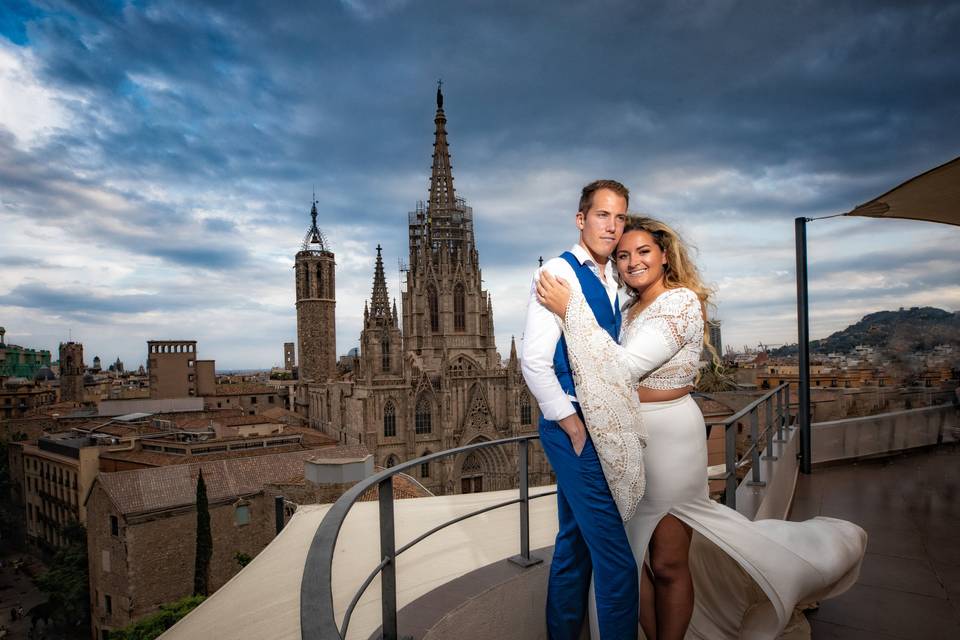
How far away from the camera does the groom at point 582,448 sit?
1803 millimetres

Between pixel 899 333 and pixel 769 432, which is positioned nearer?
pixel 769 432

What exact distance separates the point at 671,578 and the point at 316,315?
4865 centimetres

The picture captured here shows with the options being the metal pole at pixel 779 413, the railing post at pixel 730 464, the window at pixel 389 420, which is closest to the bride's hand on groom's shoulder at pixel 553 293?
the railing post at pixel 730 464

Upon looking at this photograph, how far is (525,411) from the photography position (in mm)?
34875

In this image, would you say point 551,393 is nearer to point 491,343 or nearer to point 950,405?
point 950,405

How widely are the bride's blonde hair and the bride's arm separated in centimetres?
34

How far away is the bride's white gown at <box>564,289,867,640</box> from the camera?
178 centimetres

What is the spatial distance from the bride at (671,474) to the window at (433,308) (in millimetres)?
35239

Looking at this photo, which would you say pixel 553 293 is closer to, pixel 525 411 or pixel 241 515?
pixel 241 515

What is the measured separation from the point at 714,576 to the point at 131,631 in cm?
1676

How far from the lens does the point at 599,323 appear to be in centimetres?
192

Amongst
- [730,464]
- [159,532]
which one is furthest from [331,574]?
[159,532]

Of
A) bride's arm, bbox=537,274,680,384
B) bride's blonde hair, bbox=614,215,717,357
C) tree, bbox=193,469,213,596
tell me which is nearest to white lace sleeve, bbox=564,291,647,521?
bride's arm, bbox=537,274,680,384

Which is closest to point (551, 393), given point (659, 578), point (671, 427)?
point (671, 427)
